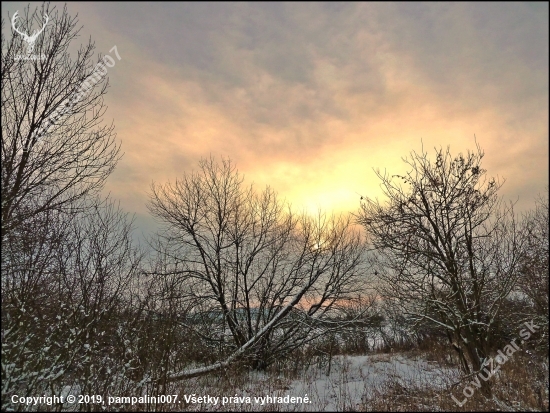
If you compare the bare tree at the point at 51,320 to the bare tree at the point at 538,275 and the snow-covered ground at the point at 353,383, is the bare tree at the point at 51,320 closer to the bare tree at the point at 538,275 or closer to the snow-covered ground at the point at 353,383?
the snow-covered ground at the point at 353,383

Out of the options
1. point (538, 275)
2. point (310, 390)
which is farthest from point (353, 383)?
point (538, 275)

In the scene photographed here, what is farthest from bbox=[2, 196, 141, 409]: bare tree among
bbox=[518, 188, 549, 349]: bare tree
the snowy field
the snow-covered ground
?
bbox=[518, 188, 549, 349]: bare tree

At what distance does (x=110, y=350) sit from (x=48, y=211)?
3.15m

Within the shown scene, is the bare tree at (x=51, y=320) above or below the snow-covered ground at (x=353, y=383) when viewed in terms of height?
above

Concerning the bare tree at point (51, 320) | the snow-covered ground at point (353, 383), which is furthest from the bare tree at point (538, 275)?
the bare tree at point (51, 320)

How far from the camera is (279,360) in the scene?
12.3m

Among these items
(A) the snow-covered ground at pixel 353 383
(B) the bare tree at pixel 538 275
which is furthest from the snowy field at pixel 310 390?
(B) the bare tree at pixel 538 275

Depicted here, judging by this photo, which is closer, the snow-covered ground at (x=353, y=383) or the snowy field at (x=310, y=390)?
the snowy field at (x=310, y=390)

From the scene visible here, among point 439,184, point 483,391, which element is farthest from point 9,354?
point 439,184

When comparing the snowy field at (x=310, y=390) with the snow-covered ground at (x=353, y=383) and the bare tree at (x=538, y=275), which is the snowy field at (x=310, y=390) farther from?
the bare tree at (x=538, y=275)

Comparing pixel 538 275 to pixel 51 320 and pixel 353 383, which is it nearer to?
pixel 353 383

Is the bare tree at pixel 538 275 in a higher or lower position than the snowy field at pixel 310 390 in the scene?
higher

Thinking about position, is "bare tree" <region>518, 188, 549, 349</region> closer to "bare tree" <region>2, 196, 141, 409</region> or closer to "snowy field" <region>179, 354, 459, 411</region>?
"snowy field" <region>179, 354, 459, 411</region>

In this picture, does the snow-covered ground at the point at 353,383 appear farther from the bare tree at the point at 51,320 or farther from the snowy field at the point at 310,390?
the bare tree at the point at 51,320
